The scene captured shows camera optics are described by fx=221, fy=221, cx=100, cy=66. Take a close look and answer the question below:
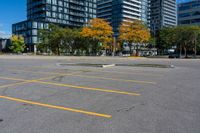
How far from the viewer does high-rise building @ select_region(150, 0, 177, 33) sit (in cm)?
16575

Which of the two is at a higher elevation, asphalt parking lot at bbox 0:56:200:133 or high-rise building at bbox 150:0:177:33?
high-rise building at bbox 150:0:177:33

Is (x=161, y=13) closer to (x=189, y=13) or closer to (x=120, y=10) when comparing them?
(x=120, y=10)

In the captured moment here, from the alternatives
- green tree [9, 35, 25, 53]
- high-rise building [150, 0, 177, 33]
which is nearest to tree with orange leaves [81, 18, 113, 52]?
green tree [9, 35, 25, 53]

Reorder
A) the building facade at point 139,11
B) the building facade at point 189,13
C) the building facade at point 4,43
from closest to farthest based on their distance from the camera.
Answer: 1. the building facade at point 189,13
2. the building facade at point 4,43
3. the building facade at point 139,11

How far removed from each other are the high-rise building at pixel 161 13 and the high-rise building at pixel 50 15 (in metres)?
56.1

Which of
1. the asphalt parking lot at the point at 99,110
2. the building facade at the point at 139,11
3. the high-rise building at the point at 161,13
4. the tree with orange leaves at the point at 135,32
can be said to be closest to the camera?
the asphalt parking lot at the point at 99,110

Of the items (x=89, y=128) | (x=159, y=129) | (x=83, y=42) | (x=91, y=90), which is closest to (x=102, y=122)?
(x=89, y=128)

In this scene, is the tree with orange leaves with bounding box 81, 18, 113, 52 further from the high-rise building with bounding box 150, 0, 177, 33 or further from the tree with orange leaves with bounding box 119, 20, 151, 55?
the high-rise building with bounding box 150, 0, 177, 33

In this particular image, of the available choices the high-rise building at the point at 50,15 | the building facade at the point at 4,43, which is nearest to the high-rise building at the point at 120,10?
the high-rise building at the point at 50,15

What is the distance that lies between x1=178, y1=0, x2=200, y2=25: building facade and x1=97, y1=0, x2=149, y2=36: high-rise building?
3858 centimetres

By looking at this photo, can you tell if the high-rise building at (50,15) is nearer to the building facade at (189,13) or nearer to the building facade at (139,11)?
the building facade at (139,11)

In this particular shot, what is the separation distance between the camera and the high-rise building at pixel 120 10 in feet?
479

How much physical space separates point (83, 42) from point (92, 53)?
284 inches

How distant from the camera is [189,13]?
109 meters
